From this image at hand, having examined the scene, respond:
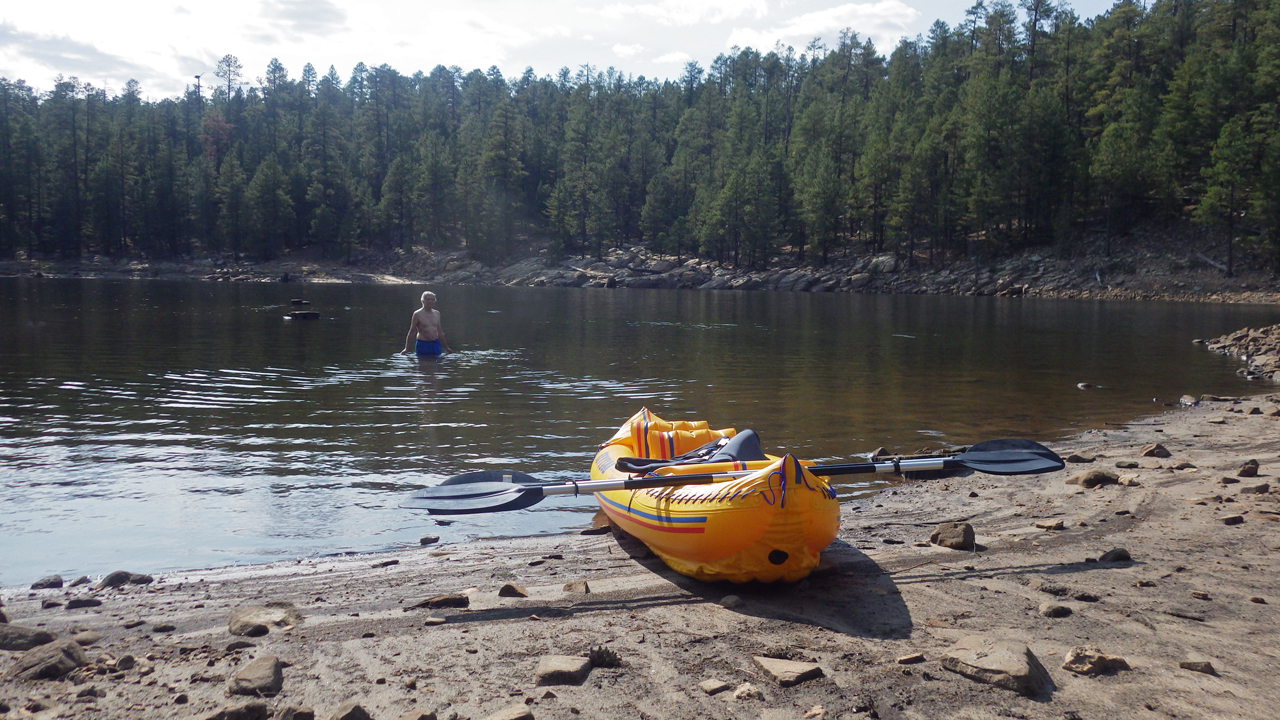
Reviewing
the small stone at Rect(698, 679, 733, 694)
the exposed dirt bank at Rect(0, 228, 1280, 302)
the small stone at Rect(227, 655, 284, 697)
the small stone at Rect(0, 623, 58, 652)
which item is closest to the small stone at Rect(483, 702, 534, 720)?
the small stone at Rect(698, 679, 733, 694)

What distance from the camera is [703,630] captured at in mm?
5152

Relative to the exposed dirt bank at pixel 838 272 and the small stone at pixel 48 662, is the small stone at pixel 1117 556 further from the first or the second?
the exposed dirt bank at pixel 838 272

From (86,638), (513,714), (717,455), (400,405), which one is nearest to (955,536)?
(717,455)

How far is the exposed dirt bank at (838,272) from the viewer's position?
53500 mm

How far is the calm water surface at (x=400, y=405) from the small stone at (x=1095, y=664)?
16.2 feet

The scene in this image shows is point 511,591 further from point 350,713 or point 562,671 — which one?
point 350,713

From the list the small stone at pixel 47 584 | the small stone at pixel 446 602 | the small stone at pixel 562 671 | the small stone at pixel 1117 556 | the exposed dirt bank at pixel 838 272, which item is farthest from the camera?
the exposed dirt bank at pixel 838 272

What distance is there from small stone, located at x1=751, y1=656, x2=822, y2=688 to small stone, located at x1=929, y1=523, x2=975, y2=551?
→ 2.86 m

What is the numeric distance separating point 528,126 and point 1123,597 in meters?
101

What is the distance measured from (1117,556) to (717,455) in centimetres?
335

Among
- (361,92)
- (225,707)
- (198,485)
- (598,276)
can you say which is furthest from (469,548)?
(361,92)

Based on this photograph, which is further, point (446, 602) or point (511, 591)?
point (511, 591)

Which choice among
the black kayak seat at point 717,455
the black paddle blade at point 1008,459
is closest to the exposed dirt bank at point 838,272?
the black paddle blade at point 1008,459

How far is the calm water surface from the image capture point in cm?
797
